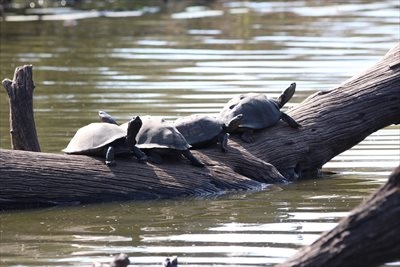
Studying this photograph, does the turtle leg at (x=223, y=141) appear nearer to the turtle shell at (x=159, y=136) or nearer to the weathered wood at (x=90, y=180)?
the weathered wood at (x=90, y=180)

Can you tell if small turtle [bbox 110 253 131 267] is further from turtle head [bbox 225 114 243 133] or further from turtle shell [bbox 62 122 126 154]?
turtle head [bbox 225 114 243 133]

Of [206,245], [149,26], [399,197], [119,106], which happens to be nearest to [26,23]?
[149,26]

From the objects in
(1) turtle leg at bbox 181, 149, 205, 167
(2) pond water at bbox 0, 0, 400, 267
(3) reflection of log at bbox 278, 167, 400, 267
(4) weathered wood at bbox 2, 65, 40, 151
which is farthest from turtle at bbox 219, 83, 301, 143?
(3) reflection of log at bbox 278, 167, 400, 267

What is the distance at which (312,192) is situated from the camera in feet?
29.1

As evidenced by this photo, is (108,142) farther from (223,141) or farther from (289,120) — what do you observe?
(289,120)

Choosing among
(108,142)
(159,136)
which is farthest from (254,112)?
(108,142)

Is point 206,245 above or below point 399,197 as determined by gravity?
below

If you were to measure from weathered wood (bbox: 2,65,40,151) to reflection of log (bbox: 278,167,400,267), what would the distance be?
13.3 ft

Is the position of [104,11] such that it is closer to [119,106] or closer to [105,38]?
[105,38]

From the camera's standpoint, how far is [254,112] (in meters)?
9.34

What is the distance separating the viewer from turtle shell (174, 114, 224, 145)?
29.3 feet

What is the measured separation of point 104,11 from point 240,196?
57.0ft

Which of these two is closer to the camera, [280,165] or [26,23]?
[280,165]

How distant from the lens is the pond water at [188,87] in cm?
723
